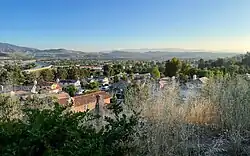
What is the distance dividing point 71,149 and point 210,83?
2.85 m

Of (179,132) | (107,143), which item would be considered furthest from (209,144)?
(107,143)

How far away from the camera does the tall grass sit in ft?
9.88

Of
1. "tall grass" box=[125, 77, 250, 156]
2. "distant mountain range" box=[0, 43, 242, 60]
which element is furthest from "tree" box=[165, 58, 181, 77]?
"tall grass" box=[125, 77, 250, 156]

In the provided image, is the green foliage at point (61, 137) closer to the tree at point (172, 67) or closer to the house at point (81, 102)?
the house at point (81, 102)

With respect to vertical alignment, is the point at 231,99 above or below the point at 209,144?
above

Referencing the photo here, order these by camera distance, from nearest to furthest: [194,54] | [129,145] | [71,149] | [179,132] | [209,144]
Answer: [71,149]
[129,145]
[179,132]
[209,144]
[194,54]

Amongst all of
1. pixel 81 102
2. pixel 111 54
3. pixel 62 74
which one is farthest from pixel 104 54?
pixel 81 102

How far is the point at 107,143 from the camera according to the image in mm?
2359

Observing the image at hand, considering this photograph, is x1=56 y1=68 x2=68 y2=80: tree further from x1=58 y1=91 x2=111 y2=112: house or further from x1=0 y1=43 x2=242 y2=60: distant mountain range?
x1=58 y1=91 x2=111 y2=112: house

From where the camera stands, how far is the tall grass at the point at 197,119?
119 inches

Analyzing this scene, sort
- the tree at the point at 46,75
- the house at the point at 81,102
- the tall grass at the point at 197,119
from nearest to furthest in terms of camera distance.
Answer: the tall grass at the point at 197,119 < the house at the point at 81,102 < the tree at the point at 46,75

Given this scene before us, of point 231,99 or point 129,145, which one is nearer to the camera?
point 129,145

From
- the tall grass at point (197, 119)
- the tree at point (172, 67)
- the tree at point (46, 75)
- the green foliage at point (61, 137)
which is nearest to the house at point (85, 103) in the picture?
the tall grass at point (197, 119)

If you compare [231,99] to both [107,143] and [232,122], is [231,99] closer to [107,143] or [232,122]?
[232,122]
